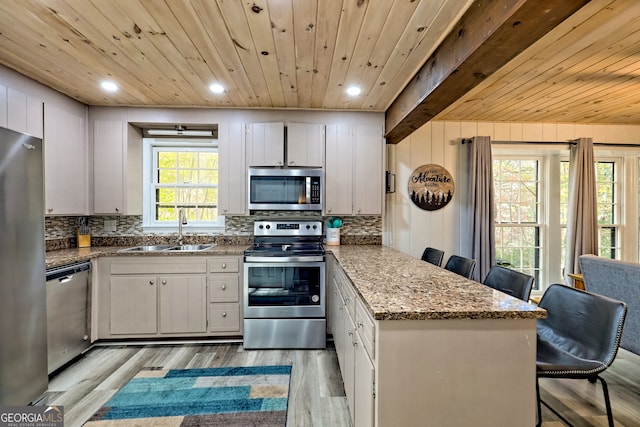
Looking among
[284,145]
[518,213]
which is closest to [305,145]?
[284,145]

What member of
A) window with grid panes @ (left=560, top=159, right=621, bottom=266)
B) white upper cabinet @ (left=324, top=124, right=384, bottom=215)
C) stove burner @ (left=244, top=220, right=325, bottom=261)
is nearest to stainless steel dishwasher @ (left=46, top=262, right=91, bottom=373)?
stove burner @ (left=244, top=220, right=325, bottom=261)

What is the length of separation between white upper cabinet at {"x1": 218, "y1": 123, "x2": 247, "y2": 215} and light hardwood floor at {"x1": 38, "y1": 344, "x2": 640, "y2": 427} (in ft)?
4.63

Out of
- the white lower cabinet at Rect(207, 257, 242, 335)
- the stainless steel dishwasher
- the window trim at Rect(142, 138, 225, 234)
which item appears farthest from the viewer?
the window trim at Rect(142, 138, 225, 234)

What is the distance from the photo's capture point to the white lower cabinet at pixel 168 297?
2805 millimetres

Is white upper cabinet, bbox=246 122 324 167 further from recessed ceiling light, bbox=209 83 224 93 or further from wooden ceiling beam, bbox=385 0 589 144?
wooden ceiling beam, bbox=385 0 589 144

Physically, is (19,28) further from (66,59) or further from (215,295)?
(215,295)

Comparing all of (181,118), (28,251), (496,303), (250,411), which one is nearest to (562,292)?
(496,303)

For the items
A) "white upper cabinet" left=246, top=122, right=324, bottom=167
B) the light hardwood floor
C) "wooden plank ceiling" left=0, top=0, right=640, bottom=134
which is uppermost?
"wooden plank ceiling" left=0, top=0, right=640, bottom=134

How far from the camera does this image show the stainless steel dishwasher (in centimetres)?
225

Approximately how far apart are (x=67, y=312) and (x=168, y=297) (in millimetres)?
741

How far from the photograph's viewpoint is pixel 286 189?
10.0ft

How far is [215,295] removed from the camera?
9.44 ft

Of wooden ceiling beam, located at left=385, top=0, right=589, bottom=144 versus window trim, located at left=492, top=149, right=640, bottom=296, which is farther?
window trim, located at left=492, top=149, right=640, bottom=296

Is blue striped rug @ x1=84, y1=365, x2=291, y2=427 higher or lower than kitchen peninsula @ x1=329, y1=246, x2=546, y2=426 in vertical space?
lower
